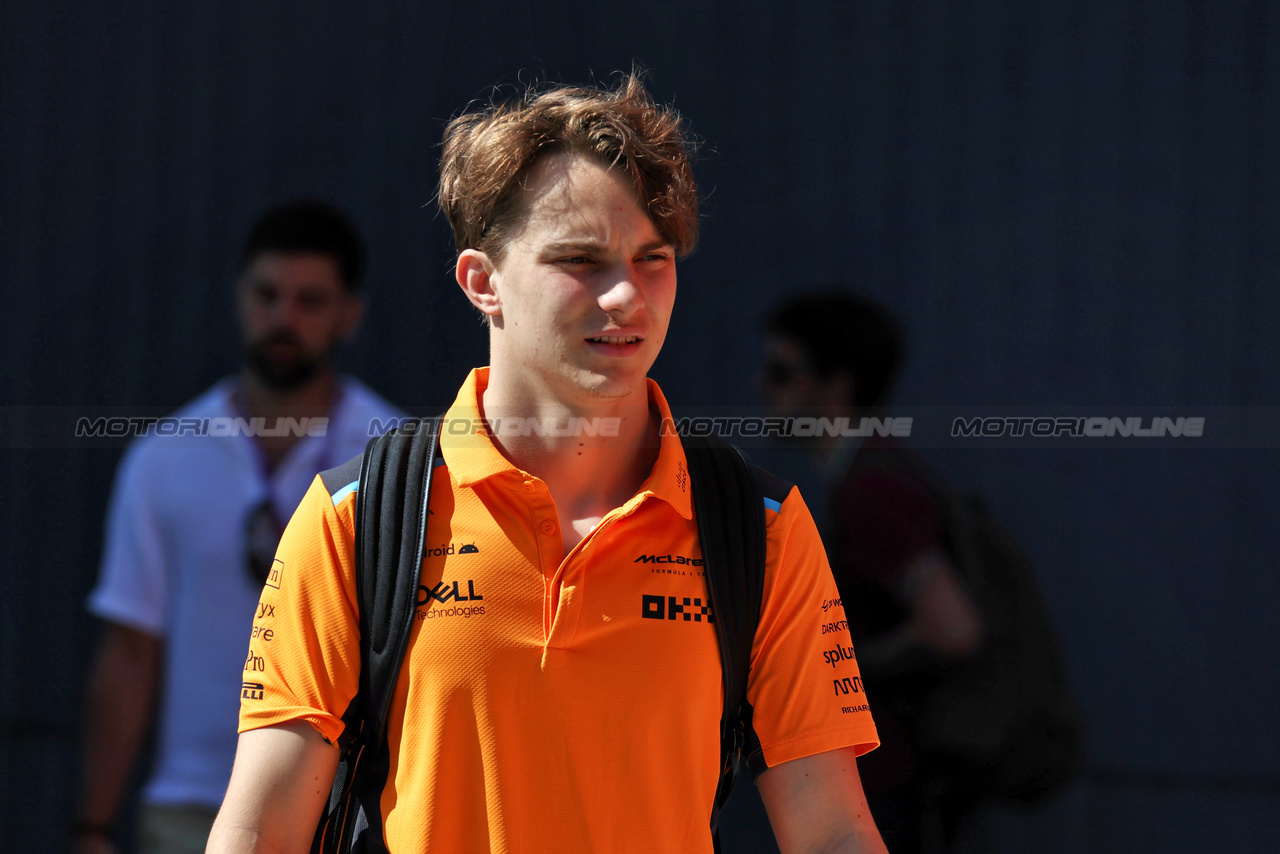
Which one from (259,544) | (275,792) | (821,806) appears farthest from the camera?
(259,544)

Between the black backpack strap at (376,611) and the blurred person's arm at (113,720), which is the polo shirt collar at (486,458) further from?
the blurred person's arm at (113,720)

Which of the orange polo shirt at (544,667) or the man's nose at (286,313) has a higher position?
the man's nose at (286,313)

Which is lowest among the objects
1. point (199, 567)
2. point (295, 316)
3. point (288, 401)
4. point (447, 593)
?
point (447, 593)

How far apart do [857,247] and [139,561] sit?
2.32 m

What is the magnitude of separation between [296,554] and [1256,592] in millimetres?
2856

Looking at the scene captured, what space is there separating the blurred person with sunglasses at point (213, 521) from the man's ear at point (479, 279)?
1503 millimetres

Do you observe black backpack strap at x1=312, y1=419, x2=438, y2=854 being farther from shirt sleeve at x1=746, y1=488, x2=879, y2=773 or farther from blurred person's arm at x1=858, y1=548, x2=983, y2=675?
blurred person's arm at x1=858, y1=548, x2=983, y2=675

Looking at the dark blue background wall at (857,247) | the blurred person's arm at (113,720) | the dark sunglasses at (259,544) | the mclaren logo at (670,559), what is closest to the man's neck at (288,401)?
the dark blue background wall at (857,247)

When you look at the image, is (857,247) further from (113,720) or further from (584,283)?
(113,720)

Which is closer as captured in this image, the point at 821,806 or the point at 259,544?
the point at 821,806

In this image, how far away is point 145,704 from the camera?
315cm

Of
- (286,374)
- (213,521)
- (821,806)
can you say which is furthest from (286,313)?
(821,806)

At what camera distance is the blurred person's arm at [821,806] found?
1534 millimetres

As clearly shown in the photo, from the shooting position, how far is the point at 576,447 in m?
1.69
